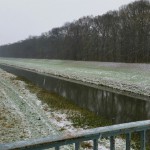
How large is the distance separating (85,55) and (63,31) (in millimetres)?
27593

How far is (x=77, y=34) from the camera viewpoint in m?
87.9

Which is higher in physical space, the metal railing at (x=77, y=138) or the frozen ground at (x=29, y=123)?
the metal railing at (x=77, y=138)

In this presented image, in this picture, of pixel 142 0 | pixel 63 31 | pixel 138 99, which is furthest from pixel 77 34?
pixel 138 99

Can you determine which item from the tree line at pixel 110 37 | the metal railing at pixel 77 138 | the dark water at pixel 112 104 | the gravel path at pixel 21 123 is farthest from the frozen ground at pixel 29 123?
the tree line at pixel 110 37

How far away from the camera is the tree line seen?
57050 millimetres

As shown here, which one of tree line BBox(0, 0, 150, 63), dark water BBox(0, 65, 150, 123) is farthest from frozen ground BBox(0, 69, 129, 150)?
tree line BBox(0, 0, 150, 63)

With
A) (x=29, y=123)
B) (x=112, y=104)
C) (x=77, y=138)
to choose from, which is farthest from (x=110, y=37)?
(x=77, y=138)

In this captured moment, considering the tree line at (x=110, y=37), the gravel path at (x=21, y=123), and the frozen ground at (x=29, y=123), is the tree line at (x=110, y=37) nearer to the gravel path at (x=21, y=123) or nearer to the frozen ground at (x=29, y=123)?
the frozen ground at (x=29, y=123)

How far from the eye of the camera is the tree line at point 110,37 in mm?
57050

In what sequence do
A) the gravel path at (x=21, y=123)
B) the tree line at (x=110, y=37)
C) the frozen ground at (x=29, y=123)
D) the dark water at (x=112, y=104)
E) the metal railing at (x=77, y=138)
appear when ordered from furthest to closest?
the tree line at (x=110, y=37) < the dark water at (x=112, y=104) < the gravel path at (x=21, y=123) < the frozen ground at (x=29, y=123) < the metal railing at (x=77, y=138)

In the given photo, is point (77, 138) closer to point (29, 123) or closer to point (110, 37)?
point (29, 123)

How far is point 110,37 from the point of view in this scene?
69.2 m

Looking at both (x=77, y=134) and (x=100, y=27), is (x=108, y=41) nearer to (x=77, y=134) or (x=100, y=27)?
(x=100, y=27)

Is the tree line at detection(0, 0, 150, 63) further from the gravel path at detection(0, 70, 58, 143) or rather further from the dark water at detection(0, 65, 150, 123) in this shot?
the gravel path at detection(0, 70, 58, 143)
